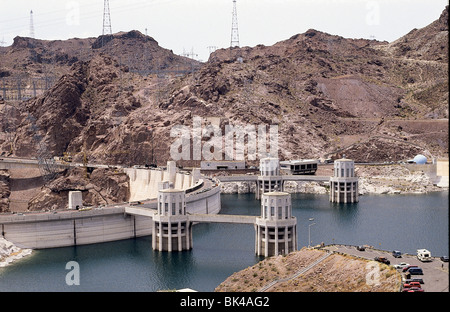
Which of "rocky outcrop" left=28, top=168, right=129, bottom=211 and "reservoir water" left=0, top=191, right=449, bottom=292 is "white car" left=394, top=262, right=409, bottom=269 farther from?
"rocky outcrop" left=28, top=168, right=129, bottom=211

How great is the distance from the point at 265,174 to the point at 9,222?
87.9 metres

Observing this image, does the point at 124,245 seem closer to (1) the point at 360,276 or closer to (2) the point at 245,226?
(2) the point at 245,226

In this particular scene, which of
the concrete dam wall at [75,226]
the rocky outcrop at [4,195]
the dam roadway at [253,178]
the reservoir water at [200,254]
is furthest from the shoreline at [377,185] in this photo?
the concrete dam wall at [75,226]

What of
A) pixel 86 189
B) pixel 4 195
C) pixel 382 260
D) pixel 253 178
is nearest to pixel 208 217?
pixel 382 260

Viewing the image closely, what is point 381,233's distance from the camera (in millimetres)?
117500

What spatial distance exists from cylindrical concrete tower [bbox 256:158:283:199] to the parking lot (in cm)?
11044

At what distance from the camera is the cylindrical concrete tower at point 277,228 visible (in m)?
105

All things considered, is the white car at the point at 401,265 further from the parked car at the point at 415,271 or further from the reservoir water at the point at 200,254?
the reservoir water at the point at 200,254

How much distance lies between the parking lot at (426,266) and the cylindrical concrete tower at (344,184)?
3726 inches

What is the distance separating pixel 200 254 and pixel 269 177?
8295cm

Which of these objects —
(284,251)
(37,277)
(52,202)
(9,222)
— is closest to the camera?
(37,277)

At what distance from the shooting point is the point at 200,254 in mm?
109375

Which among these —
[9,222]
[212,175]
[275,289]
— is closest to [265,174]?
[212,175]
